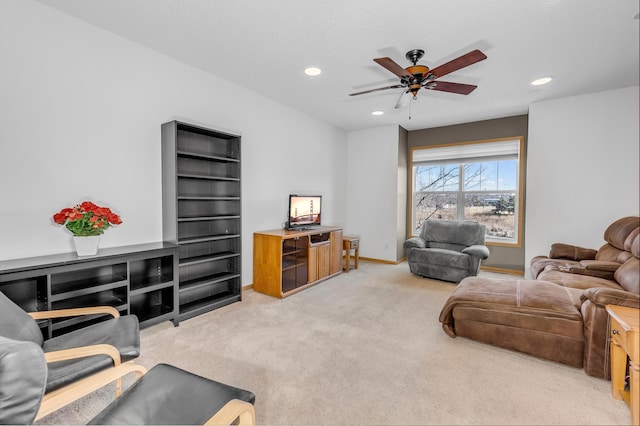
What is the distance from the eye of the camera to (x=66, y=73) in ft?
7.48

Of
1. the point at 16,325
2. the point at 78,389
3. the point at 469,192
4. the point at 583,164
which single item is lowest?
the point at 78,389

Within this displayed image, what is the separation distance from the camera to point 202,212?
3275mm

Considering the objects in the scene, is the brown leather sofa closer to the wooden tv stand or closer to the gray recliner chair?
the gray recliner chair

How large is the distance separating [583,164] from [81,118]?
3.32m

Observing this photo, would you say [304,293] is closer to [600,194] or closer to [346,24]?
[346,24]

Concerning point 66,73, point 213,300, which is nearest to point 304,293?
point 213,300

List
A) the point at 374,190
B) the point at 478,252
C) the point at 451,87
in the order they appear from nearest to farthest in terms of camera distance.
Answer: the point at 451,87, the point at 478,252, the point at 374,190

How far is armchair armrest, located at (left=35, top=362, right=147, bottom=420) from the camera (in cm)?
127

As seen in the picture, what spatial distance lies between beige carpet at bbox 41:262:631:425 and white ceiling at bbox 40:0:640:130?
5.68ft

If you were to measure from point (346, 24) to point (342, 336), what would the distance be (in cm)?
265

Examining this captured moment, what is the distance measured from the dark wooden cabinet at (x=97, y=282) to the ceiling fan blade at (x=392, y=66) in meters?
2.45

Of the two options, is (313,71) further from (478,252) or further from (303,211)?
(478,252)

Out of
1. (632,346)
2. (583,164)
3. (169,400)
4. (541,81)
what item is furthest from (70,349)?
(541,81)

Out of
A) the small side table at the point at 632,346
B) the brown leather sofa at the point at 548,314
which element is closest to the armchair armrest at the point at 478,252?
the brown leather sofa at the point at 548,314
